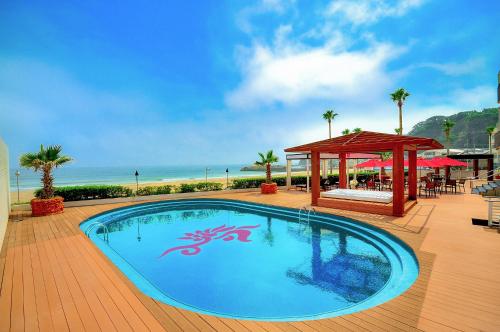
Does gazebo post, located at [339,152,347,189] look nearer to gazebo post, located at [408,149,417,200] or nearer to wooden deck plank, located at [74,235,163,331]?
gazebo post, located at [408,149,417,200]

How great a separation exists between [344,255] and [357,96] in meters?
20.6

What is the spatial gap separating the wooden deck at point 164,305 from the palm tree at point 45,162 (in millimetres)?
4659

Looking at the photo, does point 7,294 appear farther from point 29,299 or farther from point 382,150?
point 382,150

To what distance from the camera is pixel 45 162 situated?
1045 cm

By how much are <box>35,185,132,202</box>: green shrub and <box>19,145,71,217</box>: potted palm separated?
1444 mm

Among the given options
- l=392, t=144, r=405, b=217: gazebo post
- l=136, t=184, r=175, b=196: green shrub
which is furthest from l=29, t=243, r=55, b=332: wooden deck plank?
l=392, t=144, r=405, b=217: gazebo post

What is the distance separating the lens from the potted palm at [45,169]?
33.7ft

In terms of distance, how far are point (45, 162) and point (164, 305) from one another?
1073 centimetres

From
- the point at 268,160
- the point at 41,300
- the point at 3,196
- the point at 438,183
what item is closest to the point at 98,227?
the point at 3,196

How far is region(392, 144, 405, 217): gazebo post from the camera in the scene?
29.7 ft

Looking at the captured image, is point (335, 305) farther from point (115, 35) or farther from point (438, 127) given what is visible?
point (438, 127)

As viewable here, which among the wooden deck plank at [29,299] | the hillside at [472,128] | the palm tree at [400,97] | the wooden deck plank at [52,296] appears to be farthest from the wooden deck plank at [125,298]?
the hillside at [472,128]

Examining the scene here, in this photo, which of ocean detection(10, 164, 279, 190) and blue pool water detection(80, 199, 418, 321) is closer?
blue pool water detection(80, 199, 418, 321)

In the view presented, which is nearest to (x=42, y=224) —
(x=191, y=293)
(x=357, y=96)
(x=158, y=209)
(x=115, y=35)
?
(x=158, y=209)
